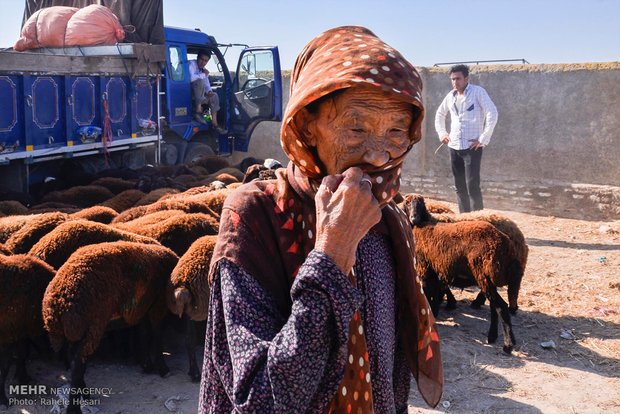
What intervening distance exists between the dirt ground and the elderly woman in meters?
2.78

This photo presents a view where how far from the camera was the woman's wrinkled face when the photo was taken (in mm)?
1514

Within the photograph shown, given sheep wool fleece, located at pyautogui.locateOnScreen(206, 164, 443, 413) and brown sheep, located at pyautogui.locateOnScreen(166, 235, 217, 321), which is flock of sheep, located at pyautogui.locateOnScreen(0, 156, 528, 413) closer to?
brown sheep, located at pyautogui.locateOnScreen(166, 235, 217, 321)

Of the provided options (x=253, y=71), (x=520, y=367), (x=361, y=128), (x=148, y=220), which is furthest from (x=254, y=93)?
(x=361, y=128)

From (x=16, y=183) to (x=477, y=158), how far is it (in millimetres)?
6386

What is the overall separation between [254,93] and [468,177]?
5.00 m

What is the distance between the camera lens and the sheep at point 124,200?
6547 mm

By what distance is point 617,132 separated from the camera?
10102mm

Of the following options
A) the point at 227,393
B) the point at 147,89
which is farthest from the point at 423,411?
the point at 147,89

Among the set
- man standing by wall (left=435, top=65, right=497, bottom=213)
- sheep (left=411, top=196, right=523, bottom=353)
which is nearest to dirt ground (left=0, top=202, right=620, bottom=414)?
sheep (left=411, top=196, right=523, bottom=353)

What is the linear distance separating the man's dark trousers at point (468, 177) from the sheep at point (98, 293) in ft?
18.8

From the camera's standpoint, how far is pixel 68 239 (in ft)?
14.7

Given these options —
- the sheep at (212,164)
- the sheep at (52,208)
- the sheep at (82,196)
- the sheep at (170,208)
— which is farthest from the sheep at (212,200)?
the sheep at (212,164)

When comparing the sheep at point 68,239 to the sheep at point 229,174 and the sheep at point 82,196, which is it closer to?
the sheep at point 82,196

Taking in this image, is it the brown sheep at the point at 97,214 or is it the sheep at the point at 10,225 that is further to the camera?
the brown sheep at the point at 97,214
